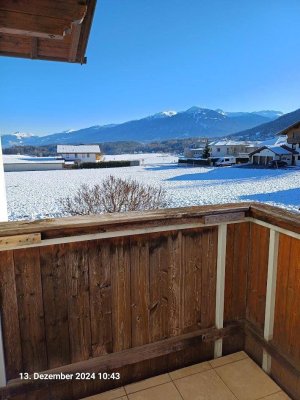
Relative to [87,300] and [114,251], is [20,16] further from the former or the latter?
[87,300]

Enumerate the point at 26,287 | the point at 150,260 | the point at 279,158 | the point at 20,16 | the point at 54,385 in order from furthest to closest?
the point at 279,158 → the point at 150,260 → the point at 54,385 → the point at 26,287 → the point at 20,16

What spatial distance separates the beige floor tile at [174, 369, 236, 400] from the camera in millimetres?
1435

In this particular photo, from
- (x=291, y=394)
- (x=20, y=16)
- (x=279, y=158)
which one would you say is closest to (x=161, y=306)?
(x=291, y=394)

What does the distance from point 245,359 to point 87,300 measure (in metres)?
1.08

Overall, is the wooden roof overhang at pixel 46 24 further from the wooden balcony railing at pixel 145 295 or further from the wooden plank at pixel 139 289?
the wooden plank at pixel 139 289

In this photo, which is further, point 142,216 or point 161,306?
point 161,306

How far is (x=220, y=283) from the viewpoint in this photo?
1673 mm

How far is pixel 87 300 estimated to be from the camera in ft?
4.59

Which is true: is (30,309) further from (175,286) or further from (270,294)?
(270,294)

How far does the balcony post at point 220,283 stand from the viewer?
1626 mm

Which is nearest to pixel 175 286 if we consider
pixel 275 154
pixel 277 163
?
pixel 277 163

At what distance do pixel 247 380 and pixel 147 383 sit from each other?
0.56 metres

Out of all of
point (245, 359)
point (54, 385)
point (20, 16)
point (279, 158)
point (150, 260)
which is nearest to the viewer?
point (20, 16)

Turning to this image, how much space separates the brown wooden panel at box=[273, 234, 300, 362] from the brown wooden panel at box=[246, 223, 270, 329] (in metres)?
0.10
